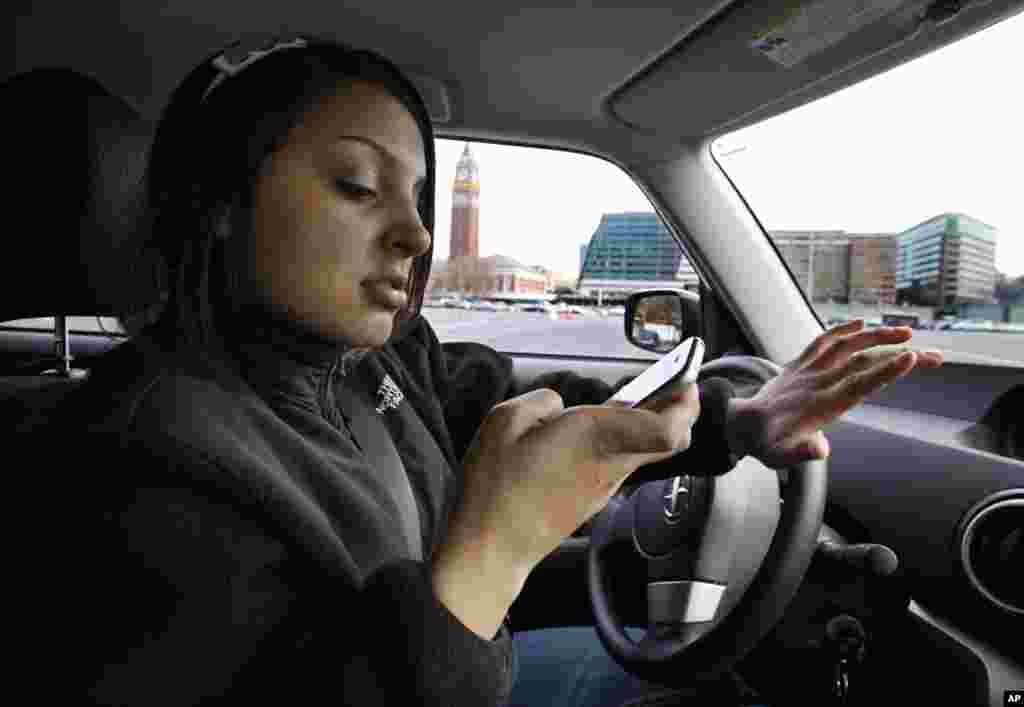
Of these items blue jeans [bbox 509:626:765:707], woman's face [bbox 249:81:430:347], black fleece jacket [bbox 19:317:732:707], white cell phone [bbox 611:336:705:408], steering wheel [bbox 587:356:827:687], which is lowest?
blue jeans [bbox 509:626:765:707]

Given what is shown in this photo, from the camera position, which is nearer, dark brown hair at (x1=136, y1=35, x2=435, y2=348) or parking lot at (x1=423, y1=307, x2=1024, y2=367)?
dark brown hair at (x1=136, y1=35, x2=435, y2=348)

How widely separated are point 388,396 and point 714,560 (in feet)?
2.04

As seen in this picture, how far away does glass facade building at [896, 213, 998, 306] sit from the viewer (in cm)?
151

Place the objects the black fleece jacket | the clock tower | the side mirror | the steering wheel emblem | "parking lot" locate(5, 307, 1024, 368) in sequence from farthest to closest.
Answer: "parking lot" locate(5, 307, 1024, 368) < the clock tower < the side mirror < the steering wheel emblem < the black fleece jacket

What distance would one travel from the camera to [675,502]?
1.39m

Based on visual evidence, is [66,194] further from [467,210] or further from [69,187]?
[467,210]

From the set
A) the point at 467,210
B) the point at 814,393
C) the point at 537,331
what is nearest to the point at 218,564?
the point at 814,393

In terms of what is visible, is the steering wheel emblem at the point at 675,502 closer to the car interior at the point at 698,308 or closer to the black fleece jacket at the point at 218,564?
the car interior at the point at 698,308

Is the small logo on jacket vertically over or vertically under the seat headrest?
under

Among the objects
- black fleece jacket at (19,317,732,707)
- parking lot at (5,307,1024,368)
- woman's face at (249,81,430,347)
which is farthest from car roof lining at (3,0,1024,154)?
black fleece jacket at (19,317,732,707)

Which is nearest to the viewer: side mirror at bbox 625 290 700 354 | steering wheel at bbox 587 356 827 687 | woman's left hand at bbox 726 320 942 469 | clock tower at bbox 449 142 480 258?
woman's left hand at bbox 726 320 942 469

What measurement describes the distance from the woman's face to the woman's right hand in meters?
0.23

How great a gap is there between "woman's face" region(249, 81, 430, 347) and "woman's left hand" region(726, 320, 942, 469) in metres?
0.57

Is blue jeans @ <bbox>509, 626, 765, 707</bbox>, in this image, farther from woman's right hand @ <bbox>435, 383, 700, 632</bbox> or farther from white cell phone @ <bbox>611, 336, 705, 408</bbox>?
woman's right hand @ <bbox>435, 383, 700, 632</bbox>
